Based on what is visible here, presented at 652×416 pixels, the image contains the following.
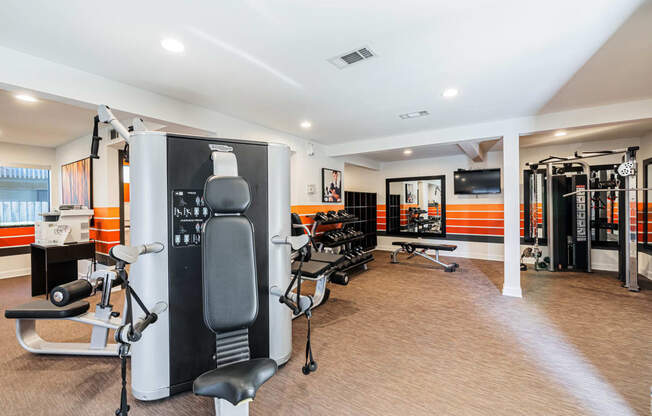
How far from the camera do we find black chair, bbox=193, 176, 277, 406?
1.60 meters

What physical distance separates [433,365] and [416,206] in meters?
5.98

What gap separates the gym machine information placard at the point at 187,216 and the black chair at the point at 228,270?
1.37ft

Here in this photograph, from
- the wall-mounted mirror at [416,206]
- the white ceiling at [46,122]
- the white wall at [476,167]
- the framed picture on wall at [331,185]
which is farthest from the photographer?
the wall-mounted mirror at [416,206]

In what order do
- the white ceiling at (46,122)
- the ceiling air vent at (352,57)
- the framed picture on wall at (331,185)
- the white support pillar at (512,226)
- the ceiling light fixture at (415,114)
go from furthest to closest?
the framed picture on wall at (331,185) < the white support pillar at (512,226) < the ceiling light fixture at (415,114) < the white ceiling at (46,122) < the ceiling air vent at (352,57)

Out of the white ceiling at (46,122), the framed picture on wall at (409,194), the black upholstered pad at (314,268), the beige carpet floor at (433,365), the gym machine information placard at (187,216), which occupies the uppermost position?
the white ceiling at (46,122)

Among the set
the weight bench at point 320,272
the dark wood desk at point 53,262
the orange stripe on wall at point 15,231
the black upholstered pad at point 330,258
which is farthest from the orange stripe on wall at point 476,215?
the orange stripe on wall at point 15,231

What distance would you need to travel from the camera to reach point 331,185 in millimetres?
6031

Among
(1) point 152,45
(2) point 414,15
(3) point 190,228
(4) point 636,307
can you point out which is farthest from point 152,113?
(4) point 636,307

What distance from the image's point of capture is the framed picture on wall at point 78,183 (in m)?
4.86

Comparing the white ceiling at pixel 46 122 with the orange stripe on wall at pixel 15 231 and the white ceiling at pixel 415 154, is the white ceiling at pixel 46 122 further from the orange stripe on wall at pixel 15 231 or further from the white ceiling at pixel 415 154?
the white ceiling at pixel 415 154

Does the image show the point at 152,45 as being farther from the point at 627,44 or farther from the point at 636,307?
the point at 636,307

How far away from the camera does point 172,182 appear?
1934mm

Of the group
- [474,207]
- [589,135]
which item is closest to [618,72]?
[589,135]

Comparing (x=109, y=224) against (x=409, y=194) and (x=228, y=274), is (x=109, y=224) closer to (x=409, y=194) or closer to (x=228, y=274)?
(x=228, y=274)
